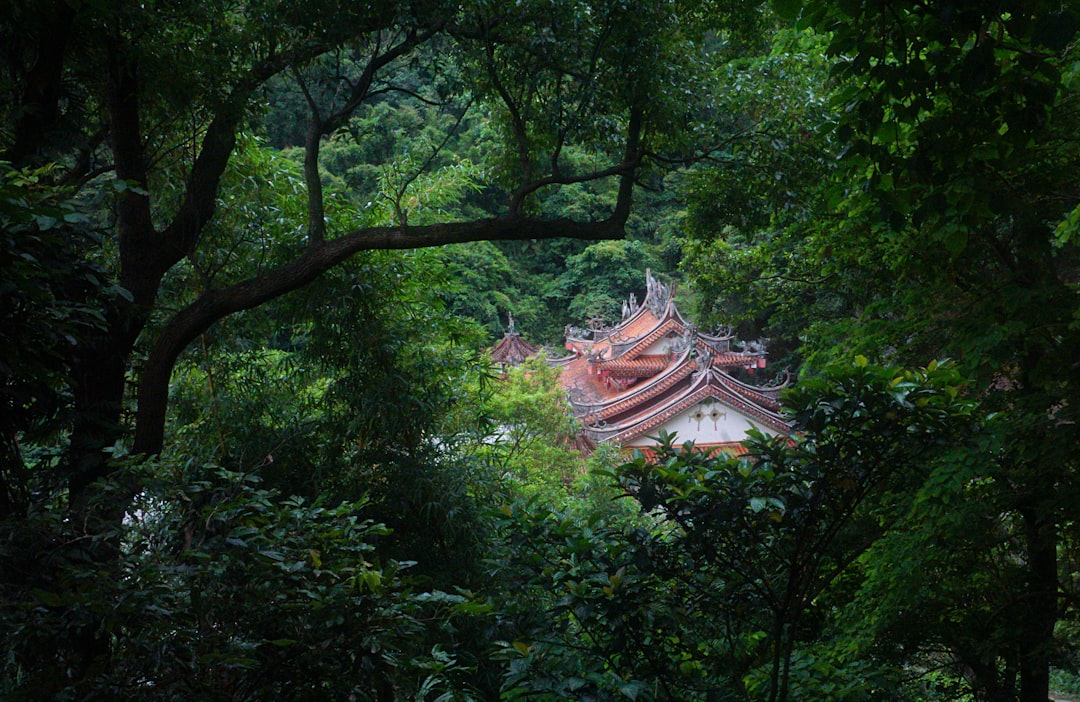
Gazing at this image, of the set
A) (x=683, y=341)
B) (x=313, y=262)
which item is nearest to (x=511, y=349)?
(x=683, y=341)

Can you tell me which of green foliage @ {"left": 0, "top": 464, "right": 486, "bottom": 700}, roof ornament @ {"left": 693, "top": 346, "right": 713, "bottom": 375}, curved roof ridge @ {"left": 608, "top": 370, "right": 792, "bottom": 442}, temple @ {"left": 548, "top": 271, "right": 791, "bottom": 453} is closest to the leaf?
green foliage @ {"left": 0, "top": 464, "right": 486, "bottom": 700}

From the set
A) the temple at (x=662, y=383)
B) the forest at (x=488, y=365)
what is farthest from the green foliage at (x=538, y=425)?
the forest at (x=488, y=365)

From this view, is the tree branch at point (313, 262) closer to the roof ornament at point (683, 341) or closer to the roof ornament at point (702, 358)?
the roof ornament at point (702, 358)

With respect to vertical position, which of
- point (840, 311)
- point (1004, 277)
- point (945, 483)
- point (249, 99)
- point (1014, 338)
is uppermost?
point (840, 311)

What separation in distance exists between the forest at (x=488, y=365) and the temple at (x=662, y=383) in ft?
23.2

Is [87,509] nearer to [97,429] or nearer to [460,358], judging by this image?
[97,429]

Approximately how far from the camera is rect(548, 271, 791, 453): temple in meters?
13.2

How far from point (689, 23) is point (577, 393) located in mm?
9877

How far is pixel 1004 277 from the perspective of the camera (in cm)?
323

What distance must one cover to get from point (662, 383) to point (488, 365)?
9.70 metres

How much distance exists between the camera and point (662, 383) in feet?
47.0

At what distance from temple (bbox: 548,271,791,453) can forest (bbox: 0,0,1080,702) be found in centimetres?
706

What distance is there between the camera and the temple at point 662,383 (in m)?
→ 13.2

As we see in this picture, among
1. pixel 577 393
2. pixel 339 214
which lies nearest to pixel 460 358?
pixel 339 214
